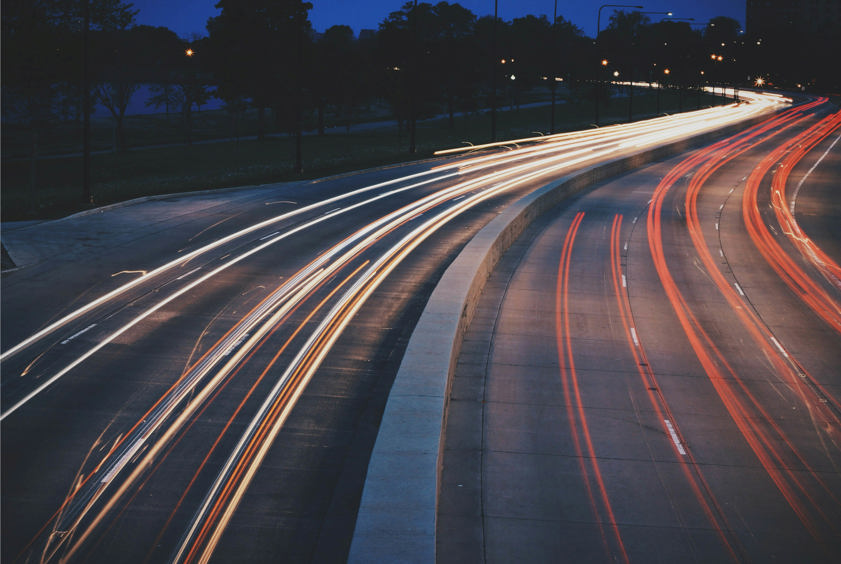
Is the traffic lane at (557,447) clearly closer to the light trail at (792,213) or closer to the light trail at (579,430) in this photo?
the light trail at (579,430)

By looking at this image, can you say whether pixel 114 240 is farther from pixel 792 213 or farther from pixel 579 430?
pixel 792 213

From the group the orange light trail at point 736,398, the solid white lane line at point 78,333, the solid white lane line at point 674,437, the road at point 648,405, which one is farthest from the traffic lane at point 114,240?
the orange light trail at point 736,398

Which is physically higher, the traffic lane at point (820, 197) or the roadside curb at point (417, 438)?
the traffic lane at point (820, 197)

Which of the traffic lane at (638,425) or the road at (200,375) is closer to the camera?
the road at (200,375)

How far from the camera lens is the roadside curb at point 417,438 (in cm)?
810

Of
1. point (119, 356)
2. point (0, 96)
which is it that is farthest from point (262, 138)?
point (119, 356)

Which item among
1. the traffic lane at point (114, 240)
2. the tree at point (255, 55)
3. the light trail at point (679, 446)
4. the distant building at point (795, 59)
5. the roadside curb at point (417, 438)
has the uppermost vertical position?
the distant building at point (795, 59)

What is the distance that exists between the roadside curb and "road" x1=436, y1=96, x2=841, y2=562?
0.94m

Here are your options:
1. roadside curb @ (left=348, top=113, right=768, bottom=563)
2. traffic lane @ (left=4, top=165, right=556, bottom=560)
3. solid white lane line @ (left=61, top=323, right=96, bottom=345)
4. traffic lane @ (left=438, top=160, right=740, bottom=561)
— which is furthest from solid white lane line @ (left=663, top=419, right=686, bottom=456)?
solid white lane line @ (left=61, top=323, right=96, bottom=345)

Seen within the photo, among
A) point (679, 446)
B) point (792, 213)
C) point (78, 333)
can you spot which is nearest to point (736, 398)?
point (679, 446)

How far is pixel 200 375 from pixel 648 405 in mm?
7990

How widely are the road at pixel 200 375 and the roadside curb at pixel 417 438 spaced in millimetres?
763

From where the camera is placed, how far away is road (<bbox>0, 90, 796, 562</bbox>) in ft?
31.4

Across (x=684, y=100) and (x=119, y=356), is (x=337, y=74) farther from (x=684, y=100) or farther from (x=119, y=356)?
(x=119, y=356)
